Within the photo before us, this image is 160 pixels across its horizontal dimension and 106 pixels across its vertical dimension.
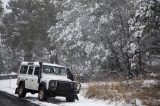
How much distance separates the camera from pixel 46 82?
18.7 m

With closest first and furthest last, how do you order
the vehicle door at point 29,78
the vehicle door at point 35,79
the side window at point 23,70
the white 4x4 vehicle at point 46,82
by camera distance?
1. the white 4x4 vehicle at point 46,82
2. the vehicle door at point 35,79
3. the vehicle door at point 29,78
4. the side window at point 23,70

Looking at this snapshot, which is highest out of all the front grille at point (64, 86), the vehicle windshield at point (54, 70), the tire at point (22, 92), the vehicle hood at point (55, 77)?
the vehicle windshield at point (54, 70)

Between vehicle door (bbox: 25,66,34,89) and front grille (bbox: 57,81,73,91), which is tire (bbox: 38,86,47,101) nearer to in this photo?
front grille (bbox: 57,81,73,91)

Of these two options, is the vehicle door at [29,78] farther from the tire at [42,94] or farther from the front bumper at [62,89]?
the front bumper at [62,89]

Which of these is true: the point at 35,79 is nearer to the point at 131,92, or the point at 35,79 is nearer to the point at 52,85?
the point at 52,85

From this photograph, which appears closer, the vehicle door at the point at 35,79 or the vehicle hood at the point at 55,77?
the vehicle hood at the point at 55,77

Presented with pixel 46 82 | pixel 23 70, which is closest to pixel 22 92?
pixel 23 70

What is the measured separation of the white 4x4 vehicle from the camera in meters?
18.5

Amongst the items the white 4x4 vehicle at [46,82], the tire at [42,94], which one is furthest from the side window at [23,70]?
the tire at [42,94]

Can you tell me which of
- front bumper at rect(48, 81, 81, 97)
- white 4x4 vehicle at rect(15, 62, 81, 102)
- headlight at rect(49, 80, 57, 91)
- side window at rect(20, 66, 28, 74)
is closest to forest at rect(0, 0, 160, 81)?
front bumper at rect(48, 81, 81, 97)

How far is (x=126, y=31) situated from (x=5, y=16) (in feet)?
134

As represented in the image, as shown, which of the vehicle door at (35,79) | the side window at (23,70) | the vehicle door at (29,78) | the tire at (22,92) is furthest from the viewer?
the side window at (23,70)

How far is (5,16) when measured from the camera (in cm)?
6512

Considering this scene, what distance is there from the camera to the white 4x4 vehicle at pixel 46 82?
1855cm
